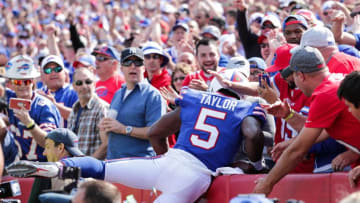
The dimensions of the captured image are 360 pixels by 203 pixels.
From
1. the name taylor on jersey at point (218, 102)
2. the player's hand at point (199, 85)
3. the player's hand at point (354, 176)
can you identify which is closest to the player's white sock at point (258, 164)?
the name taylor on jersey at point (218, 102)

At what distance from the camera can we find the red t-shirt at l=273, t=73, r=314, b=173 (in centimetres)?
596

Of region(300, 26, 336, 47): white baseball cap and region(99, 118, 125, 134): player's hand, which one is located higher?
region(300, 26, 336, 47): white baseball cap

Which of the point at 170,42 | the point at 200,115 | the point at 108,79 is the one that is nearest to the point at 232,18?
the point at 170,42

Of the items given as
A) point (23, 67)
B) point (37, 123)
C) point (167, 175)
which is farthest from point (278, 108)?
point (23, 67)

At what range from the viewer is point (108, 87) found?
9727 millimetres

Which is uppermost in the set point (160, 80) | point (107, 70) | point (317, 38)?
point (317, 38)

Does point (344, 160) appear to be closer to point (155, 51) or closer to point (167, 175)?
point (167, 175)

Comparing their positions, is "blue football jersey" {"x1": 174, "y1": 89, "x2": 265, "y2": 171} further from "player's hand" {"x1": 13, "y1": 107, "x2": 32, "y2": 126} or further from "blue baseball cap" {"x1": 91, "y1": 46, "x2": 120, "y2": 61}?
"blue baseball cap" {"x1": 91, "y1": 46, "x2": 120, "y2": 61}

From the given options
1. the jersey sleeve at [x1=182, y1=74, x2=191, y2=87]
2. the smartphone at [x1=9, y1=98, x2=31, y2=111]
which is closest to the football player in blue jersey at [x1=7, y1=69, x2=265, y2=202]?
the jersey sleeve at [x1=182, y1=74, x2=191, y2=87]

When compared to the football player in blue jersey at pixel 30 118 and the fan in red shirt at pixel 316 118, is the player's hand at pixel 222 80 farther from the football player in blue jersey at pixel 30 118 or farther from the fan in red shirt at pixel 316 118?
the football player in blue jersey at pixel 30 118

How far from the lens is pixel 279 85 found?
6609 mm

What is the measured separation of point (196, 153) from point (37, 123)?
3.29 meters

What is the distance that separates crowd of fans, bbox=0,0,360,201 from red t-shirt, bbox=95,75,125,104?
0.01 meters

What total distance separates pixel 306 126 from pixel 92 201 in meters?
1.75
